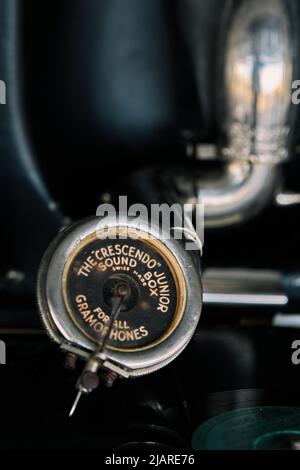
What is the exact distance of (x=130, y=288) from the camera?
1.04 metres

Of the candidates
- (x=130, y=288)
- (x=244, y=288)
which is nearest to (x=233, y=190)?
(x=244, y=288)

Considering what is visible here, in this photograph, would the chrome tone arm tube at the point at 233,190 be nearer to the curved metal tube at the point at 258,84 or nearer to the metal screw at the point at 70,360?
the curved metal tube at the point at 258,84

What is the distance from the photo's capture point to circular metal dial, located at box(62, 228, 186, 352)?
1029mm

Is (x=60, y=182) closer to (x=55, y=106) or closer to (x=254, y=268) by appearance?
(x=55, y=106)

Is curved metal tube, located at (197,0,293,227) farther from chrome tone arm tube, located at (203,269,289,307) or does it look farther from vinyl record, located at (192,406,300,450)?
vinyl record, located at (192,406,300,450)

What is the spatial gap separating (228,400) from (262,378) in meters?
0.10

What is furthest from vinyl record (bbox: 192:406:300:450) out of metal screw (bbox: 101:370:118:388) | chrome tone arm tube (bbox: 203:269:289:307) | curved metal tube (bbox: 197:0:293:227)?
curved metal tube (bbox: 197:0:293:227)

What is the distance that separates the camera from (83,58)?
159 cm

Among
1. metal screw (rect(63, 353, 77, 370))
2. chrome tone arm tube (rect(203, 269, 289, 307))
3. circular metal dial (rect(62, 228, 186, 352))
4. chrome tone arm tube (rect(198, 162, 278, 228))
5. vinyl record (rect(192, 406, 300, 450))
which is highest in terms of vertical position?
chrome tone arm tube (rect(198, 162, 278, 228))

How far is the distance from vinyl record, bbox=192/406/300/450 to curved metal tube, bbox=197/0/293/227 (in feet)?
1.79

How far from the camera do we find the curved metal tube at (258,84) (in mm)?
1346

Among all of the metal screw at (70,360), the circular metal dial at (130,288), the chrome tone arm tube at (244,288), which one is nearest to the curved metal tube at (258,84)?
the chrome tone arm tube at (244,288)

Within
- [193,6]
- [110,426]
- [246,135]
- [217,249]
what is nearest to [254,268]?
[217,249]

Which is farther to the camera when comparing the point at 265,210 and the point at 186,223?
the point at 265,210
